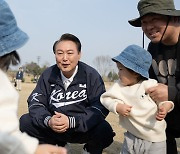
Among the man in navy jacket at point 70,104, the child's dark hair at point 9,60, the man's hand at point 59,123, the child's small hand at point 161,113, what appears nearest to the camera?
the child's dark hair at point 9,60

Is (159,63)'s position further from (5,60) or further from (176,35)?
(5,60)

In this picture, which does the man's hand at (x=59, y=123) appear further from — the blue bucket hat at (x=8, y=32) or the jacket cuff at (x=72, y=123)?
the blue bucket hat at (x=8, y=32)

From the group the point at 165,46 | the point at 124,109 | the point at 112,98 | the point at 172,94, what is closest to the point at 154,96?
the point at 172,94

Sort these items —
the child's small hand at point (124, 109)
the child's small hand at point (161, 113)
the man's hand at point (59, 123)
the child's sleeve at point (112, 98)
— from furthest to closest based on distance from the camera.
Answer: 1. the man's hand at point (59, 123)
2. the child's sleeve at point (112, 98)
3. the child's small hand at point (124, 109)
4. the child's small hand at point (161, 113)

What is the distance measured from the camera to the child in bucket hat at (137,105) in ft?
9.35

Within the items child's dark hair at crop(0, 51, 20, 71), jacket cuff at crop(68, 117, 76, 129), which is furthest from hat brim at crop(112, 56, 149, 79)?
child's dark hair at crop(0, 51, 20, 71)

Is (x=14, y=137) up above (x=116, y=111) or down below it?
above

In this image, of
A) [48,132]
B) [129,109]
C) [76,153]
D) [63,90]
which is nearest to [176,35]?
[129,109]

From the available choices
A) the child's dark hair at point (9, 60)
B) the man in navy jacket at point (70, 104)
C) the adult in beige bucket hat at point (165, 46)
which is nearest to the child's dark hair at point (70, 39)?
the man in navy jacket at point (70, 104)

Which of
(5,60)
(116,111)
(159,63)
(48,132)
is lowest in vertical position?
(48,132)

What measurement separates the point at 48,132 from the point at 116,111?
0.88 metres

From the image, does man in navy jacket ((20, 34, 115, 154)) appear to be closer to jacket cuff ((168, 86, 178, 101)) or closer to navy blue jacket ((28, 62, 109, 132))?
navy blue jacket ((28, 62, 109, 132))

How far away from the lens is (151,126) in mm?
2848

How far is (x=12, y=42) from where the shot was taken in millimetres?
1715
